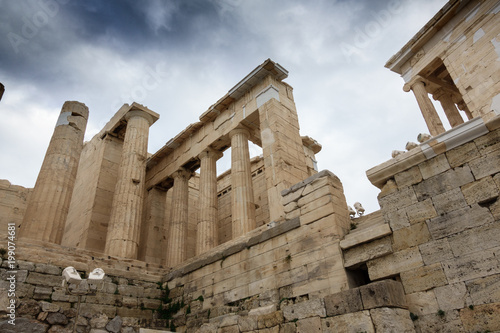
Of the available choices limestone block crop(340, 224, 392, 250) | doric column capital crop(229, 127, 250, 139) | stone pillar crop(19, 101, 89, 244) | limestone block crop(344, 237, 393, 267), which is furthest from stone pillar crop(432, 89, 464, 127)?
stone pillar crop(19, 101, 89, 244)

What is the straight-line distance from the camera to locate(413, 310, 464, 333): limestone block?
218 inches

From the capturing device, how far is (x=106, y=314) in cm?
942

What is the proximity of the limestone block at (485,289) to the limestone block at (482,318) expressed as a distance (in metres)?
0.09

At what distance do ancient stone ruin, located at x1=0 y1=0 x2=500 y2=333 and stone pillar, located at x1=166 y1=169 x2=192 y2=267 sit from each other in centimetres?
6

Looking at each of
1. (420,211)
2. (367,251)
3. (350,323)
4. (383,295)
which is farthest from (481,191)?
(350,323)

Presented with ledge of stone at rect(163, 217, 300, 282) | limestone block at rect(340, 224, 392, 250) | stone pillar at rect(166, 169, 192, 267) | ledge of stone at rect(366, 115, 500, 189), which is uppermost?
stone pillar at rect(166, 169, 192, 267)

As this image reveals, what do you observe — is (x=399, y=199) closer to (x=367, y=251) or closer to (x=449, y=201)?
(x=449, y=201)

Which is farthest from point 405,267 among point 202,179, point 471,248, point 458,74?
point 458,74

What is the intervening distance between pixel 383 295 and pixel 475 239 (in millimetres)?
1766

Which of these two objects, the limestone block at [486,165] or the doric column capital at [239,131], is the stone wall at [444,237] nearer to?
the limestone block at [486,165]

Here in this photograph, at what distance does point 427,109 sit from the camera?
17266 millimetres

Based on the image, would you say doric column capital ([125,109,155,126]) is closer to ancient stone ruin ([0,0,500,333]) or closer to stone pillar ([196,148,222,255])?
ancient stone ruin ([0,0,500,333])

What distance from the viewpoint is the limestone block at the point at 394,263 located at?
6.41 metres

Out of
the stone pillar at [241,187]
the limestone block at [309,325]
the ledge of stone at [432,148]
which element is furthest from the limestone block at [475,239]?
the stone pillar at [241,187]
